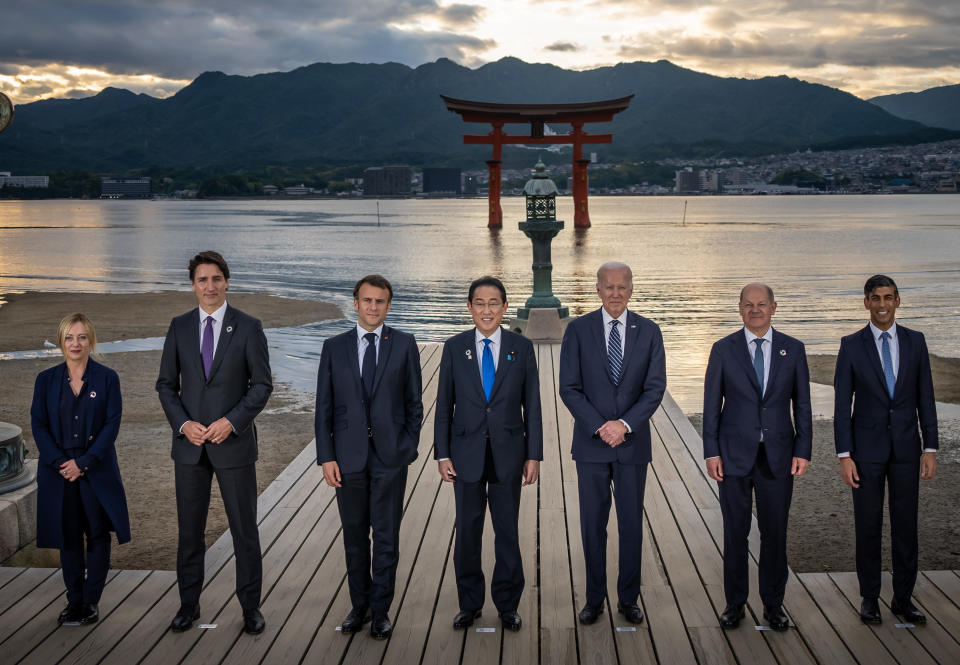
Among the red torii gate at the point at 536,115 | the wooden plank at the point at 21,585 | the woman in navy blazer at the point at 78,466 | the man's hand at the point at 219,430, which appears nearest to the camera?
the man's hand at the point at 219,430

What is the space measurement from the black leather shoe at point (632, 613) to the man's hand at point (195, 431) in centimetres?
204

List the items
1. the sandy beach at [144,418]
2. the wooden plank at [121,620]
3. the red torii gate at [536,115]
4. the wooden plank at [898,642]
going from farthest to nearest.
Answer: the red torii gate at [536,115] → the sandy beach at [144,418] → the wooden plank at [121,620] → the wooden plank at [898,642]

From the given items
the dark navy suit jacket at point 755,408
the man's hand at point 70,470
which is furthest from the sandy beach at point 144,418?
the dark navy suit jacket at point 755,408

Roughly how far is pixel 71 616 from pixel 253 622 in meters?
0.85

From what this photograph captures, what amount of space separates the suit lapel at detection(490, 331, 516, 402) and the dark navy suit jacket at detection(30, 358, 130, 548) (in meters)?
1.73

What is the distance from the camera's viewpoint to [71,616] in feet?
13.2

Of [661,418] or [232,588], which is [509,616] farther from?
[661,418]

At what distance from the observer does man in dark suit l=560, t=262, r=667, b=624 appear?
4012 millimetres

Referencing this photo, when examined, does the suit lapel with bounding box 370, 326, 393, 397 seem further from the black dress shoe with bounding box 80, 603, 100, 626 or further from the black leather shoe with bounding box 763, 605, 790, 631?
the black leather shoe with bounding box 763, 605, 790, 631

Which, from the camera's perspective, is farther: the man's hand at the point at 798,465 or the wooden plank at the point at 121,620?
the man's hand at the point at 798,465

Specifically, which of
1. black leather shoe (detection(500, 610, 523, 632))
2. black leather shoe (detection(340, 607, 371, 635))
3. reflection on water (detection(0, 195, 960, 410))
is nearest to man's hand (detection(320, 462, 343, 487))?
black leather shoe (detection(340, 607, 371, 635))

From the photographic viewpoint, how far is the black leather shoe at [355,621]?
3.93m

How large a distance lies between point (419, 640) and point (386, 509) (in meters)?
0.58

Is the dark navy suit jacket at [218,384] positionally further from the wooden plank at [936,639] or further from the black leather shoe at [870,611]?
the wooden plank at [936,639]
